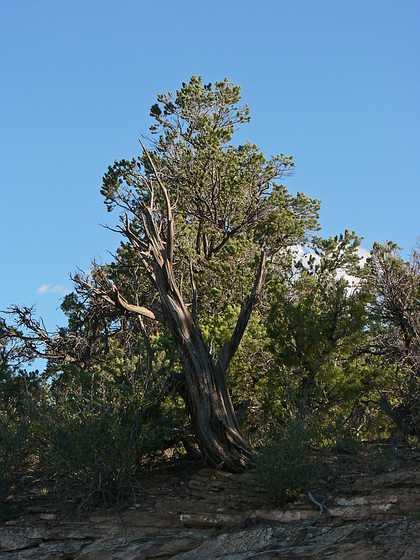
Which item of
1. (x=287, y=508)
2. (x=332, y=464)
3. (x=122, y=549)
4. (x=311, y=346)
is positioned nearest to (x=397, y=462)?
(x=332, y=464)

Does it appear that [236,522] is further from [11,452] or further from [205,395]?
[11,452]

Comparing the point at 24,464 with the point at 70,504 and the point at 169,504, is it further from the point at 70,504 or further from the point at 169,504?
the point at 169,504

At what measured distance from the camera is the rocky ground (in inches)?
359

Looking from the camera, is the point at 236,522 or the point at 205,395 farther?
the point at 205,395

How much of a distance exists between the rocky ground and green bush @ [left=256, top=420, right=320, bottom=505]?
20cm

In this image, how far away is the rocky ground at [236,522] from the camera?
912 cm

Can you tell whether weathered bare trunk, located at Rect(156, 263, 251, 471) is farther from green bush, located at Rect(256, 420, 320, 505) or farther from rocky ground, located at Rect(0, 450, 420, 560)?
green bush, located at Rect(256, 420, 320, 505)

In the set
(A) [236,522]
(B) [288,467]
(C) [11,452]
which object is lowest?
(A) [236,522]

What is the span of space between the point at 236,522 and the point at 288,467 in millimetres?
943

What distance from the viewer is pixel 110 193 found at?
25.8m

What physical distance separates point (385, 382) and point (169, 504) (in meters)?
7.10

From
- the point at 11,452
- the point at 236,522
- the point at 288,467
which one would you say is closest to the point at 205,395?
the point at 288,467

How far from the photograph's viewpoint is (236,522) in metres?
10.5

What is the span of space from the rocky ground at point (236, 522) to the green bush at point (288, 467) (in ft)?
0.64
